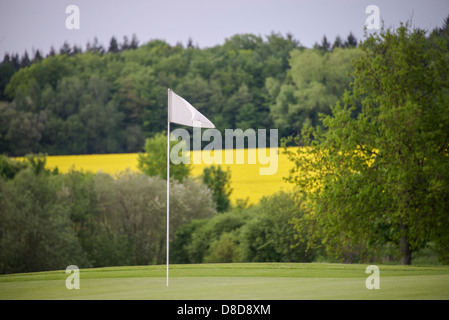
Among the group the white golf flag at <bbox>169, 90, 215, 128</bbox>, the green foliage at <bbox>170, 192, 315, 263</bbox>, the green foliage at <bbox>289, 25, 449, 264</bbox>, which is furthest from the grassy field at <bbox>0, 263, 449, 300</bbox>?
the green foliage at <bbox>170, 192, 315, 263</bbox>

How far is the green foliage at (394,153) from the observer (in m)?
22.4

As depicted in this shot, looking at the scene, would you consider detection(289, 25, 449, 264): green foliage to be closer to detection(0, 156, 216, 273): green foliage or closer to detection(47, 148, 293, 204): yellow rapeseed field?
detection(0, 156, 216, 273): green foliage

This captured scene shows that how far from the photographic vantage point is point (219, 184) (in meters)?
61.9

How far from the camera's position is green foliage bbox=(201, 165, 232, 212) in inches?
2373

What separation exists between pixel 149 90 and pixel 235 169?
16.3 metres

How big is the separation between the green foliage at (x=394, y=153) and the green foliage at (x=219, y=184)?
35196mm

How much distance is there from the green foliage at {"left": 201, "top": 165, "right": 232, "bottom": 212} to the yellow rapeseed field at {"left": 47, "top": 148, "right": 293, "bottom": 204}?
1934 mm

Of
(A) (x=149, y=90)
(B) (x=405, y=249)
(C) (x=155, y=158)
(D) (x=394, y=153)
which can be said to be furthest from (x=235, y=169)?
(D) (x=394, y=153)

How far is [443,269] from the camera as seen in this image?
16.3 metres

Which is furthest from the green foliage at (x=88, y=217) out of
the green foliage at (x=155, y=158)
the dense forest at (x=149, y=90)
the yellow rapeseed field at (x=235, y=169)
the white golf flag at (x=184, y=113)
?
the white golf flag at (x=184, y=113)

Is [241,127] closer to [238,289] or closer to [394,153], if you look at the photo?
[394,153]
